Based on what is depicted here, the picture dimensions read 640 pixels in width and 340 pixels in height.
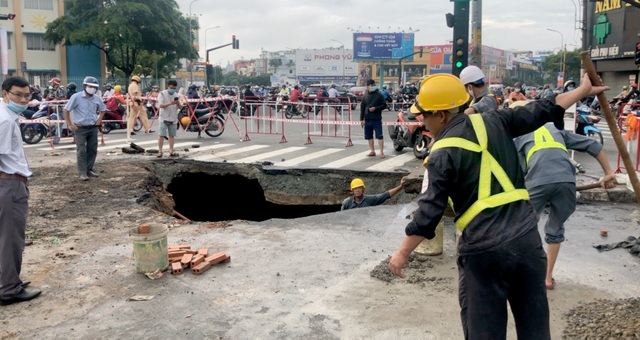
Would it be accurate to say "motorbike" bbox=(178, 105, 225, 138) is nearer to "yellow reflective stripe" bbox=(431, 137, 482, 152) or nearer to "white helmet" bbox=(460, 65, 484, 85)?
"white helmet" bbox=(460, 65, 484, 85)

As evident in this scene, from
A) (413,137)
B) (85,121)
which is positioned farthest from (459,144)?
(413,137)

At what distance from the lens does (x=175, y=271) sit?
18.0ft

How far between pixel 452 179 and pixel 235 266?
343cm

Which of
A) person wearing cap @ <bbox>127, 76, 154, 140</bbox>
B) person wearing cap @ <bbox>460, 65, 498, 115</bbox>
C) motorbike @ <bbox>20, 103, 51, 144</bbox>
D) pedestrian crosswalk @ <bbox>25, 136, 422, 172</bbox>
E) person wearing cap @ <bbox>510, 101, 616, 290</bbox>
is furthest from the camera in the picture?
person wearing cap @ <bbox>127, 76, 154, 140</bbox>

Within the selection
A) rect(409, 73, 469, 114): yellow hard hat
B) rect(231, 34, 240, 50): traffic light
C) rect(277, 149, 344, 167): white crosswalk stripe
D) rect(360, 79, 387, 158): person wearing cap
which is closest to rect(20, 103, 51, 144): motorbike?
rect(277, 149, 344, 167): white crosswalk stripe

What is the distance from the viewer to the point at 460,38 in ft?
31.5

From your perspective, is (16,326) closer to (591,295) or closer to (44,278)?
(44,278)

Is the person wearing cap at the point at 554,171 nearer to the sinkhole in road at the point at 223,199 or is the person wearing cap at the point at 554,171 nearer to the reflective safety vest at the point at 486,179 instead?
the reflective safety vest at the point at 486,179

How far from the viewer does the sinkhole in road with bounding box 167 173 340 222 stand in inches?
481

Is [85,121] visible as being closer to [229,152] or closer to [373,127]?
[229,152]

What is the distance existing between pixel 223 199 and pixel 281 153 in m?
2.16

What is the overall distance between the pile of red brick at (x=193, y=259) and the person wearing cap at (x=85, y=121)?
17.3 ft

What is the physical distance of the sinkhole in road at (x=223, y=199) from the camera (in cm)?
1223

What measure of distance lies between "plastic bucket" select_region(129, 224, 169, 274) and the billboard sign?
75886 millimetres
